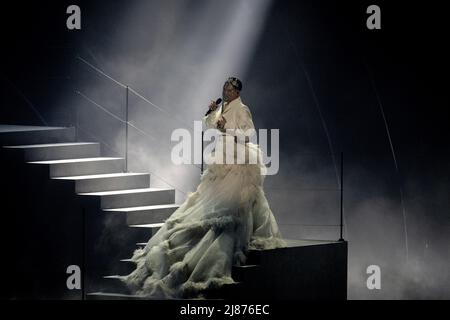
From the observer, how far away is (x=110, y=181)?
1385 cm

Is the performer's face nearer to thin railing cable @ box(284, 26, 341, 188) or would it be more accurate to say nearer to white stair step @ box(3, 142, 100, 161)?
thin railing cable @ box(284, 26, 341, 188)

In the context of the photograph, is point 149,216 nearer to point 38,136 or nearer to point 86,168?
point 86,168

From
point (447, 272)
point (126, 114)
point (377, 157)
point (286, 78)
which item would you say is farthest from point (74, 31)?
point (447, 272)

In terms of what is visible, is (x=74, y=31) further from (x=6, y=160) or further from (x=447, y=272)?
(x=447, y=272)

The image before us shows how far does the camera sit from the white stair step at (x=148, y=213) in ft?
43.8

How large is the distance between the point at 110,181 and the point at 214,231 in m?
1.99

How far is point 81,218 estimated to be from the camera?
1351 cm

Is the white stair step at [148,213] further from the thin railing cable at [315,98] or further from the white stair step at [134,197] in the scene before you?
the thin railing cable at [315,98]

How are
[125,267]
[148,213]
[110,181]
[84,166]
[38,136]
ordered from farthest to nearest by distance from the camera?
[38,136] → [84,166] → [110,181] → [148,213] → [125,267]

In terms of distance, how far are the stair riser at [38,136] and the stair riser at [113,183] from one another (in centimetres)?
92

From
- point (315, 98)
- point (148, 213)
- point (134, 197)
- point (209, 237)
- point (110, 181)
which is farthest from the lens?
point (315, 98)

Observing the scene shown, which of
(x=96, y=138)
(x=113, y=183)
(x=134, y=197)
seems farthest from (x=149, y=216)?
(x=96, y=138)
